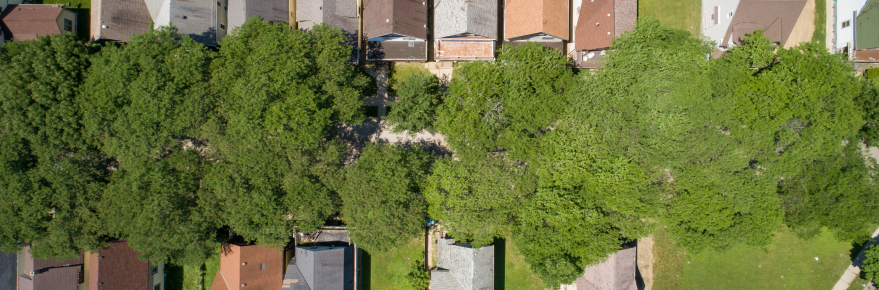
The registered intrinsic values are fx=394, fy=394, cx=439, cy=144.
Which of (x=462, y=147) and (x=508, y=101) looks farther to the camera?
(x=462, y=147)

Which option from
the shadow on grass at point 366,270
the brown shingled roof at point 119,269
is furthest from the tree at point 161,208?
the shadow on grass at point 366,270

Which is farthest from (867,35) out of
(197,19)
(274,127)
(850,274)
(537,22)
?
(197,19)

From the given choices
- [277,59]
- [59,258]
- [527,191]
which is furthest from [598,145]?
[59,258]

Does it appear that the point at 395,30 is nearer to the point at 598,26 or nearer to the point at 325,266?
the point at 598,26

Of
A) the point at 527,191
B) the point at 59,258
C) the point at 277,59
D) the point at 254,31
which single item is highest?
the point at 254,31

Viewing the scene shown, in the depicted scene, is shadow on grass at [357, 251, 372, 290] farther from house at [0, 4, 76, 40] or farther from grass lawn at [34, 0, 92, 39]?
house at [0, 4, 76, 40]

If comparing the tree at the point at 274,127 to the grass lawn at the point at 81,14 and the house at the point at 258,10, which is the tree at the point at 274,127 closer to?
the house at the point at 258,10

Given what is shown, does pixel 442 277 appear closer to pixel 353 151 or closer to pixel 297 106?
pixel 353 151
